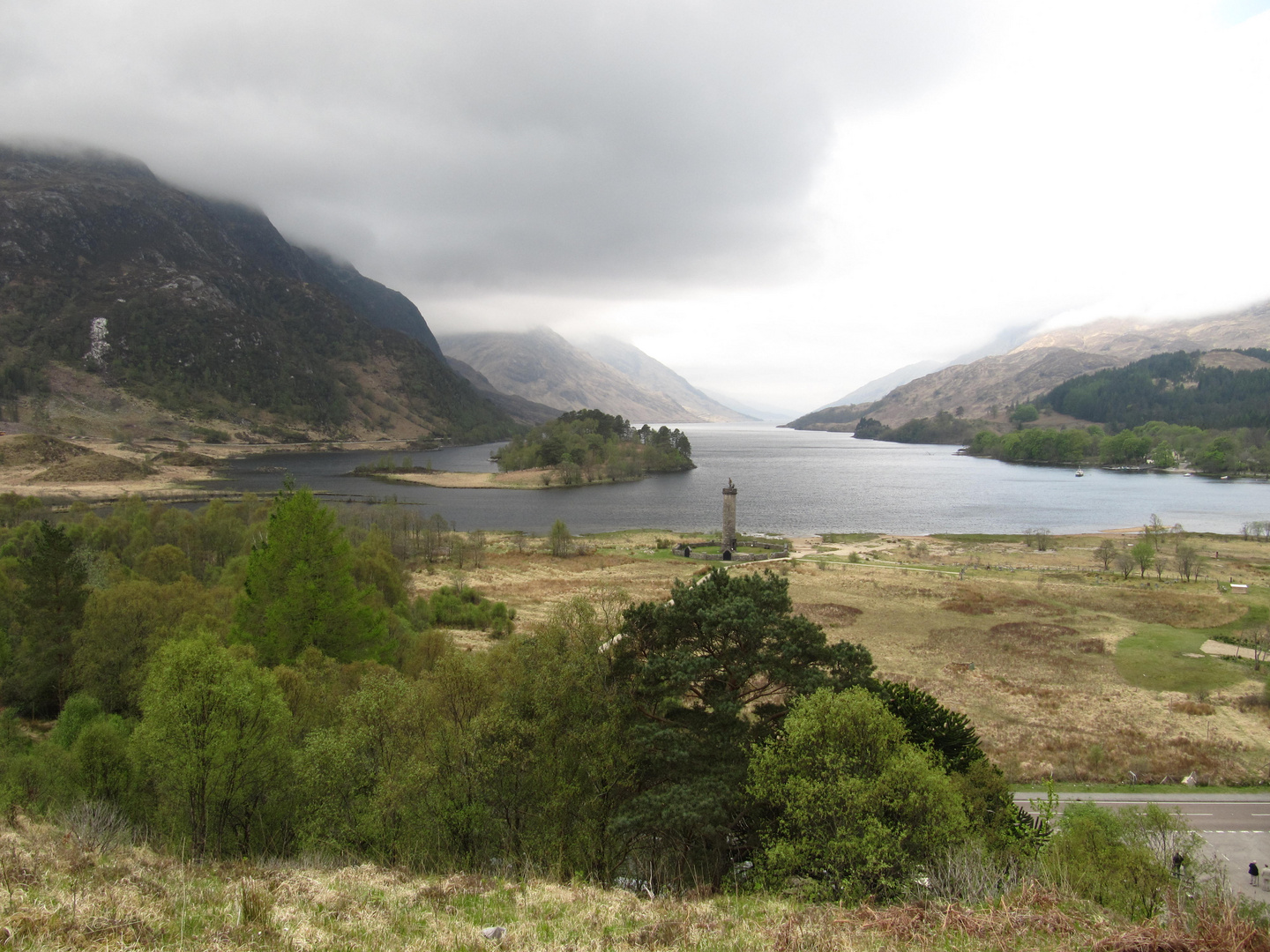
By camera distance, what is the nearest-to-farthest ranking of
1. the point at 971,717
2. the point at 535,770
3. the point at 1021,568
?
the point at 535,770
the point at 971,717
the point at 1021,568

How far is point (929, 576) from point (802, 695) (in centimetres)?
5935

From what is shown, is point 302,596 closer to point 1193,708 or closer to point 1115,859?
point 1115,859

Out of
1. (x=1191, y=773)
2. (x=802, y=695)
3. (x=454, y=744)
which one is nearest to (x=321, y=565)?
(x=454, y=744)

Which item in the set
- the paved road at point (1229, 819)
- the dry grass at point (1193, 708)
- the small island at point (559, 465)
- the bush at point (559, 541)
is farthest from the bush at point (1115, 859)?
the small island at point (559, 465)

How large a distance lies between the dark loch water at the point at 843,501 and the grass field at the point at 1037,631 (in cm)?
2170

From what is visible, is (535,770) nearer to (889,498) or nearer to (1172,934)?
(1172,934)

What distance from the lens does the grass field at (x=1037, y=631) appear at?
2959cm

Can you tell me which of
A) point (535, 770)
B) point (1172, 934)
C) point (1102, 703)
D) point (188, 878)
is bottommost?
point (1102, 703)

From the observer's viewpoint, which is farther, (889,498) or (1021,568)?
(889,498)

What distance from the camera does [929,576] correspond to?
69062mm

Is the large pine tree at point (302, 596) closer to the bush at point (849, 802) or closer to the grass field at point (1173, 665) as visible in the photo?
the bush at point (849, 802)

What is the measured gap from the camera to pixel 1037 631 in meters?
49.5

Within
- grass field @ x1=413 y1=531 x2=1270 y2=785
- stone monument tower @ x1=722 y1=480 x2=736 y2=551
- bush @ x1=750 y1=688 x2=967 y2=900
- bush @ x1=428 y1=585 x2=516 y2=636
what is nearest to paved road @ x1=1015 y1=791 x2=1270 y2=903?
grass field @ x1=413 y1=531 x2=1270 y2=785

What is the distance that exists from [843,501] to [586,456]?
70.9 metres
